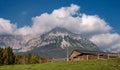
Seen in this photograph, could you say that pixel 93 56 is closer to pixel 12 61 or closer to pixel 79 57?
pixel 79 57

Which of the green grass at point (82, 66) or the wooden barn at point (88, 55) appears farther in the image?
the wooden barn at point (88, 55)

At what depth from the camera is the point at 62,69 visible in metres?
45.4

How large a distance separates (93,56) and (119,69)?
1886 inches

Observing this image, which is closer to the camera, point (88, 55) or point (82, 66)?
point (82, 66)

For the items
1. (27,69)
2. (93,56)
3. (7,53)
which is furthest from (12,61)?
(27,69)

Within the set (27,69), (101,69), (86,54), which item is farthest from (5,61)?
(101,69)

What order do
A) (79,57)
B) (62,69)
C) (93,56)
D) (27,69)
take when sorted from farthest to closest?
(79,57) → (93,56) → (27,69) → (62,69)

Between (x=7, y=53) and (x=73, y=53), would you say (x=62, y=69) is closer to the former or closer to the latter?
(x=73, y=53)

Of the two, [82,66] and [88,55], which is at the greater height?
[88,55]

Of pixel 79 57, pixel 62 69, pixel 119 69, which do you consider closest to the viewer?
pixel 119 69

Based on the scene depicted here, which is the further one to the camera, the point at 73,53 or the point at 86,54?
the point at 73,53

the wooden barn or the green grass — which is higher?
the wooden barn

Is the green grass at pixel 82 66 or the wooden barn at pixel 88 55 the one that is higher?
the wooden barn at pixel 88 55

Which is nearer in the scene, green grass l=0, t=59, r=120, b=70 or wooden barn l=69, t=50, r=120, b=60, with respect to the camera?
green grass l=0, t=59, r=120, b=70
